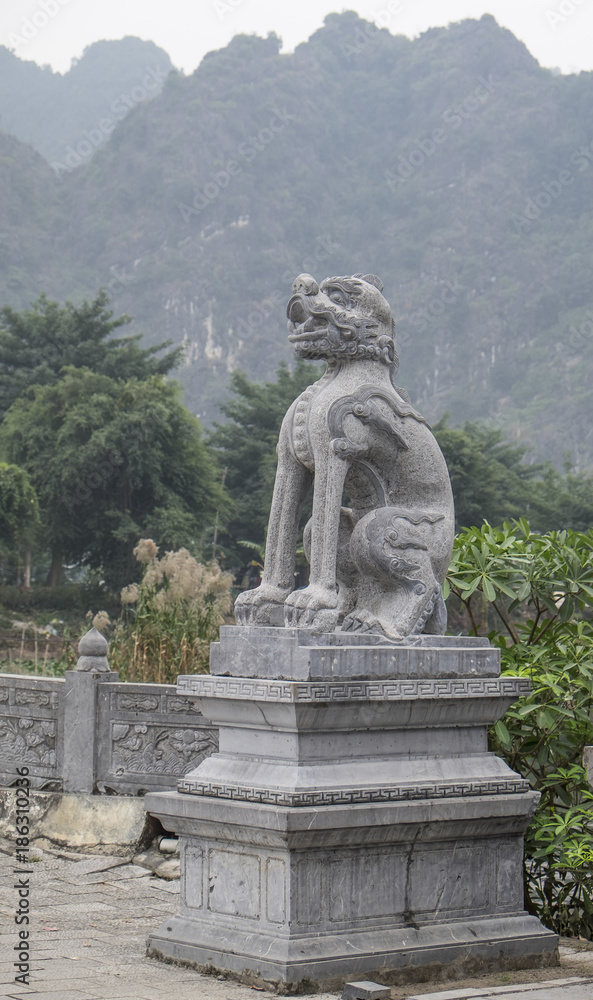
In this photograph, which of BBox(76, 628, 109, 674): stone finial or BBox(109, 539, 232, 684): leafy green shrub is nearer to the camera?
BBox(76, 628, 109, 674): stone finial

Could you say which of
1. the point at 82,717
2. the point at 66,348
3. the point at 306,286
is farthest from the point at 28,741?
the point at 66,348

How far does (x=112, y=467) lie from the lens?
29.9 m

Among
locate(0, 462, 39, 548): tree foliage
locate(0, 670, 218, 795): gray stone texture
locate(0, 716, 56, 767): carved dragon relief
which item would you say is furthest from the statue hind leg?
locate(0, 462, 39, 548): tree foliage

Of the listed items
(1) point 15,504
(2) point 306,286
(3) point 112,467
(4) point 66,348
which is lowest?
(2) point 306,286

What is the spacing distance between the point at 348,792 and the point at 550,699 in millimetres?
1463

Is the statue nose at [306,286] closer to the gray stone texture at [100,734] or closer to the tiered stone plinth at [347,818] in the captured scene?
the tiered stone plinth at [347,818]

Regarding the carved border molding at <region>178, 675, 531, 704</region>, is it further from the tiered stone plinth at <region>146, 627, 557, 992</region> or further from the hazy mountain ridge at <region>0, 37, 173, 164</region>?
the hazy mountain ridge at <region>0, 37, 173, 164</region>

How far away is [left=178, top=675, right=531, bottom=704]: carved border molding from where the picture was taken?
4105 mm

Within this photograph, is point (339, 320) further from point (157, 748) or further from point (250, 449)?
point (250, 449)

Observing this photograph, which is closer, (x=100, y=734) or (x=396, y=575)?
(x=396, y=575)

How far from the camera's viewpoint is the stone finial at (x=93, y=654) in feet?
23.7

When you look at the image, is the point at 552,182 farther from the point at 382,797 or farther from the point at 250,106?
the point at 382,797

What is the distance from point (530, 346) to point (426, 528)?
7674 cm

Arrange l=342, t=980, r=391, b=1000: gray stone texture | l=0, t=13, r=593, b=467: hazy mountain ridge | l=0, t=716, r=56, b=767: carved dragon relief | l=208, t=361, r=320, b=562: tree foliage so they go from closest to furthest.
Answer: l=342, t=980, r=391, b=1000: gray stone texture
l=0, t=716, r=56, b=767: carved dragon relief
l=208, t=361, r=320, b=562: tree foliage
l=0, t=13, r=593, b=467: hazy mountain ridge
